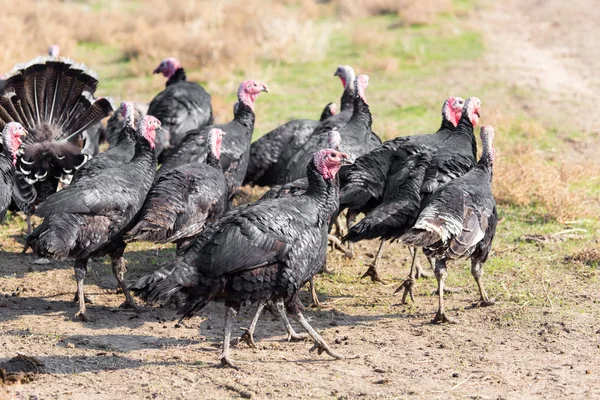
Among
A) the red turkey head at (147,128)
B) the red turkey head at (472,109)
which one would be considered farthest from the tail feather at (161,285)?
the red turkey head at (472,109)

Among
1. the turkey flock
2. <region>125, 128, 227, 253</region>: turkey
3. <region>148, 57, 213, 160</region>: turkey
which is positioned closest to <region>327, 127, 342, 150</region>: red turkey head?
the turkey flock

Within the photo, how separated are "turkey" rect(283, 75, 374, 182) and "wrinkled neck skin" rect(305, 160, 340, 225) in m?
1.58

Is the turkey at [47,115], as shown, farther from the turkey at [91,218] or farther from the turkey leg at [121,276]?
the turkey leg at [121,276]

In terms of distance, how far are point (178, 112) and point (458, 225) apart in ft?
15.3

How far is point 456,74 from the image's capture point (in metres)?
16.2

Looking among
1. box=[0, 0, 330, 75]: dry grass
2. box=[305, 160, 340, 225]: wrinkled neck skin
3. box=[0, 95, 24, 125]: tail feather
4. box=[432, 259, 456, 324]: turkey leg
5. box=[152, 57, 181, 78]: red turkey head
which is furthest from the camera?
box=[0, 0, 330, 75]: dry grass

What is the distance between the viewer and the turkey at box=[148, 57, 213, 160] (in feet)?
32.7

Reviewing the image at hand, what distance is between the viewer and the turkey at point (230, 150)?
28.0 ft

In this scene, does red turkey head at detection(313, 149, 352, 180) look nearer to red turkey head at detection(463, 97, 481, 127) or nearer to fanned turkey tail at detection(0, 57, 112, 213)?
red turkey head at detection(463, 97, 481, 127)

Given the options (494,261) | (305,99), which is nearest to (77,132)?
(494,261)

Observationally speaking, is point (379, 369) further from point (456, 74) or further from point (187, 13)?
point (187, 13)

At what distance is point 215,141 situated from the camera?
316 inches

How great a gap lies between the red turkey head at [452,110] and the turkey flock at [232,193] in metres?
0.02

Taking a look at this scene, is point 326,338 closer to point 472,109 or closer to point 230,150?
point 230,150
